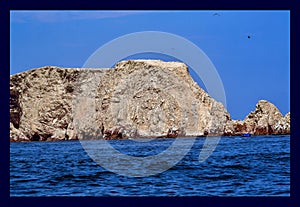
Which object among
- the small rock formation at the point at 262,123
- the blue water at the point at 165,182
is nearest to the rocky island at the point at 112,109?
the small rock formation at the point at 262,123

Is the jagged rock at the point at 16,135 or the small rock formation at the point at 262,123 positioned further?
the small rock formation at the point at 262,123

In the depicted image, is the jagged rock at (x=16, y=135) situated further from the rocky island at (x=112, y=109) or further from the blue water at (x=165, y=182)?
the blue water at (x=165, y=182)

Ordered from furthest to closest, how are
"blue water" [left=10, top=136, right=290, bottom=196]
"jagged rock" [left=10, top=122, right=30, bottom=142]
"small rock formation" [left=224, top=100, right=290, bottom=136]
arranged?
"small rock formation" [left=224, top=100, right=290, bottom=136] < "jagged rock" [left=10, top=122, right=30, bottom=142] < "blue water" [left=10, top=136, right=290, bottom=196]

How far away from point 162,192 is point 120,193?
1.52m

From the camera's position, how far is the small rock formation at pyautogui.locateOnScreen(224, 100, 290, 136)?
387 feet

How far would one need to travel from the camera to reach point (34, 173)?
31.8 m

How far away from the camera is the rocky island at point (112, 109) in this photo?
4523 inches

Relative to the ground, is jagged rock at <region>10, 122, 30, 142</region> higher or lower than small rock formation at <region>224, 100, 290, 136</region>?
lower

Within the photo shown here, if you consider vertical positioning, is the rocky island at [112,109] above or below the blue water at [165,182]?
above

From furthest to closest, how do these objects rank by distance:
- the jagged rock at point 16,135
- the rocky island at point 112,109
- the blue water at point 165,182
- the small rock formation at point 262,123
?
1. the small rock formation at point 262,123
2. the rocky island at point 112,109
3. the jagged rock at point 16,135
4. the blue water at point 165,182

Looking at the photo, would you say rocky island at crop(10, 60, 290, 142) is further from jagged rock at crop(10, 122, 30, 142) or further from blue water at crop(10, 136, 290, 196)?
blue water at crop(10, 136, 290, 196)

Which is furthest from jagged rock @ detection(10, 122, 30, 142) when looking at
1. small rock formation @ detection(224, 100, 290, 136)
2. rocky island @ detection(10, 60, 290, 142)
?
small rock formation @ detection(224, 100, 290, 136)

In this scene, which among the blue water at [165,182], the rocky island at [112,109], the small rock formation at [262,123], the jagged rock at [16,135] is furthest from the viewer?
the small rock formation at [262,123]

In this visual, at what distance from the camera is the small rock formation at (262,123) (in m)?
118
